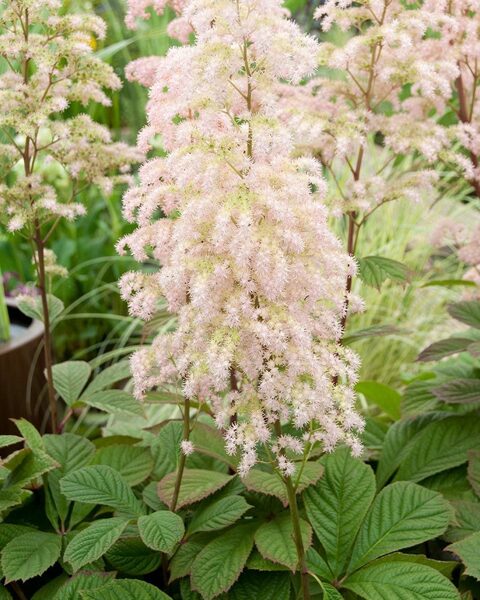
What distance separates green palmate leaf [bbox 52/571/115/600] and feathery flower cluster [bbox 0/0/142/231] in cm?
72

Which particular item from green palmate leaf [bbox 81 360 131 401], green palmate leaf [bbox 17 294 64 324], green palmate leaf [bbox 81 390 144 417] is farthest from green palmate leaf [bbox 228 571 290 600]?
green palmate leaf [bbox 17 294 64 324]

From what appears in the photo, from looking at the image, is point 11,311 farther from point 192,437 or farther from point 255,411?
point 255,411

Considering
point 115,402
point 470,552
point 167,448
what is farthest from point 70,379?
point 470,552

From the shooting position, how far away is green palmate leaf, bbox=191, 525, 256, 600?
1402 millimetres

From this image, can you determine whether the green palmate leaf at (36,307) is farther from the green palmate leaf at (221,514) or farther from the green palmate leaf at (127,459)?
the green palmate leaf at (221,514)

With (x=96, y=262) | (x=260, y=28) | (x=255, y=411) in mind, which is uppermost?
(x=260, y=28)

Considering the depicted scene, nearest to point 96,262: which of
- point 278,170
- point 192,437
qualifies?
point 192,437

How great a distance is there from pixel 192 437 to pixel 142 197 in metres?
0.61

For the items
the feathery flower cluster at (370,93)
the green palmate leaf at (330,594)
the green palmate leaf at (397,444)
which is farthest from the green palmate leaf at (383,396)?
the green palmate leaf at (330,594)

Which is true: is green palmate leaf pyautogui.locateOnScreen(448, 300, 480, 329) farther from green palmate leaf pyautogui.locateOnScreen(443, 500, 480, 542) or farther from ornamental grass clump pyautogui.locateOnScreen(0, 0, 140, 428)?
ornamental grass clump pyautogui.locateOnScreen(0, 0, 140, 428)

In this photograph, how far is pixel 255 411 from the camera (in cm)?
117

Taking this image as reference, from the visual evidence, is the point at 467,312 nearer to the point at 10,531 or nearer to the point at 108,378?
the point at 108,378

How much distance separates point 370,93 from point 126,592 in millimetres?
1235

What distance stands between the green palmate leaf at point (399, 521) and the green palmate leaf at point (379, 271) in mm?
437
